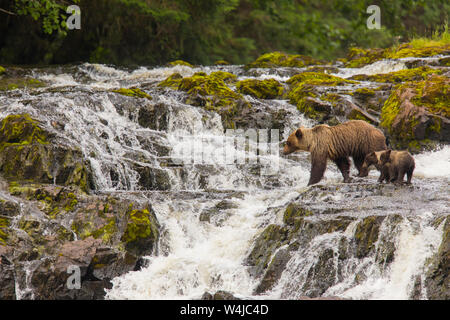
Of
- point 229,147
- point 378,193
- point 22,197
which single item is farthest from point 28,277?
point 229,147

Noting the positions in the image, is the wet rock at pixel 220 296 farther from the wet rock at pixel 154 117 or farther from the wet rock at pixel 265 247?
the wet rock at pixel 154 117

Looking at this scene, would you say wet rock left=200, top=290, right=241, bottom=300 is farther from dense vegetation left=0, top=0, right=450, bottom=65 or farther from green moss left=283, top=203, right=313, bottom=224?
dense vegetation left=0, top=0, right=450, bottom=65

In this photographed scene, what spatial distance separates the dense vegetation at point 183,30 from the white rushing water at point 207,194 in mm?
4567

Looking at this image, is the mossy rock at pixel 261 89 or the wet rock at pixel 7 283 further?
the mossy rock at pixel 261 89

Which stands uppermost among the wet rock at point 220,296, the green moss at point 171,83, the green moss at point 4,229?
the green moss at point 171,83

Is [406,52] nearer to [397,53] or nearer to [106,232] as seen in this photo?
[397,53]

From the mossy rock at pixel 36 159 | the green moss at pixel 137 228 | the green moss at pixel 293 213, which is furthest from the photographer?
the mossy rock at pixel 36 159

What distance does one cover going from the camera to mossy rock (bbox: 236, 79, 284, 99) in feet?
47.2

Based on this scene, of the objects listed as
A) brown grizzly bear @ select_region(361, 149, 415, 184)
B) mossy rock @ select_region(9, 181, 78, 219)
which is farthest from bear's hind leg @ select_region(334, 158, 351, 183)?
mossy rock @ select_region(9, 181, 78, 219)

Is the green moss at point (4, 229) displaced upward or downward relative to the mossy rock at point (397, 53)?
downward

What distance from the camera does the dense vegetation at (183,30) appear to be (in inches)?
768

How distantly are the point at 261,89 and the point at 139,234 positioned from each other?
7.53 m

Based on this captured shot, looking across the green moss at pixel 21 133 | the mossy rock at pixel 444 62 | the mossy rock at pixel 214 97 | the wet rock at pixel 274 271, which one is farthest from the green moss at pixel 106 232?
the mossy rock at pixel 444 62
